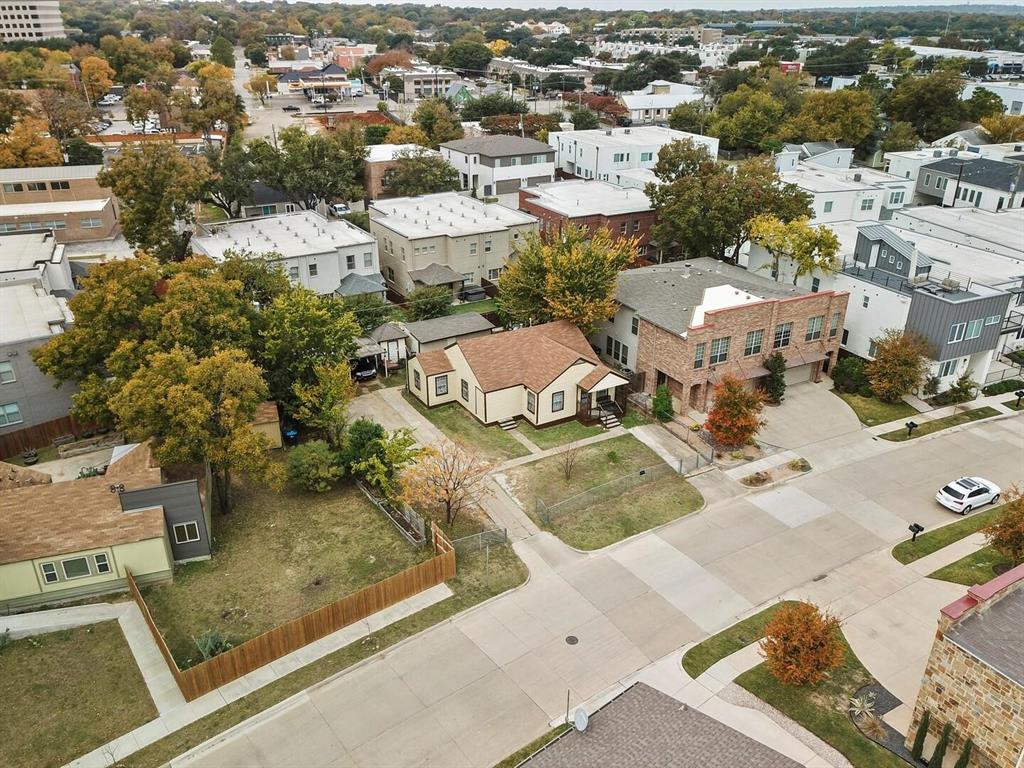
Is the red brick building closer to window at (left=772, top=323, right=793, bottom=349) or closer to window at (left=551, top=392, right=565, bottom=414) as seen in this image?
window at (left=772, top=323, right=793, bottom=349)

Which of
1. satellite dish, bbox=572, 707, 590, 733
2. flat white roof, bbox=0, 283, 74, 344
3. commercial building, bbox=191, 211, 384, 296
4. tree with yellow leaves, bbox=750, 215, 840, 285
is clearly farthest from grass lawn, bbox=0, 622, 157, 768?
tree with yellow leaves, bbox=750, 215, 840, 285

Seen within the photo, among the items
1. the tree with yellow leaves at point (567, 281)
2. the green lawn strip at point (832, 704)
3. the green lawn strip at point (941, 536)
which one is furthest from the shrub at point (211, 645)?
the green lawn strip at point (941, 536)

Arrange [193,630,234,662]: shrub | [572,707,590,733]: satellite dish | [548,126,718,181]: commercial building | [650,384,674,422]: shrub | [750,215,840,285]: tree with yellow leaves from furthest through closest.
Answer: [548,126,718,181]: commercial building < [750,215,840,285]: tree with yellow leaves < [650,384,674,422]: shrub < [193,630,234,662]: shrub < [572,707,590,733]: satellite dish

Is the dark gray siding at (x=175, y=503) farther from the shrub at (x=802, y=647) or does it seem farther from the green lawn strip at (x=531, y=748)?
the shrub at (x=802, y=647)

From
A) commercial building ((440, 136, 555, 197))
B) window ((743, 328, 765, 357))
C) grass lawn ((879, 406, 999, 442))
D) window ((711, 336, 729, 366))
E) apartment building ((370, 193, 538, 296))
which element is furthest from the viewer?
commercial building ((440, 136, 555, 197))

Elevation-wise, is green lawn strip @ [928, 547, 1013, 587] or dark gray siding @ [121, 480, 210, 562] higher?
dark gray siding @ [121, 480, 210, 562]

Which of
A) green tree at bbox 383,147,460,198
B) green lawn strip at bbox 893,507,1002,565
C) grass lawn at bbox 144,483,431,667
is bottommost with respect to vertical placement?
green lawn strip at bbox 893,507,1002,565

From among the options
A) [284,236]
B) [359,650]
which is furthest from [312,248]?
[359,650]
